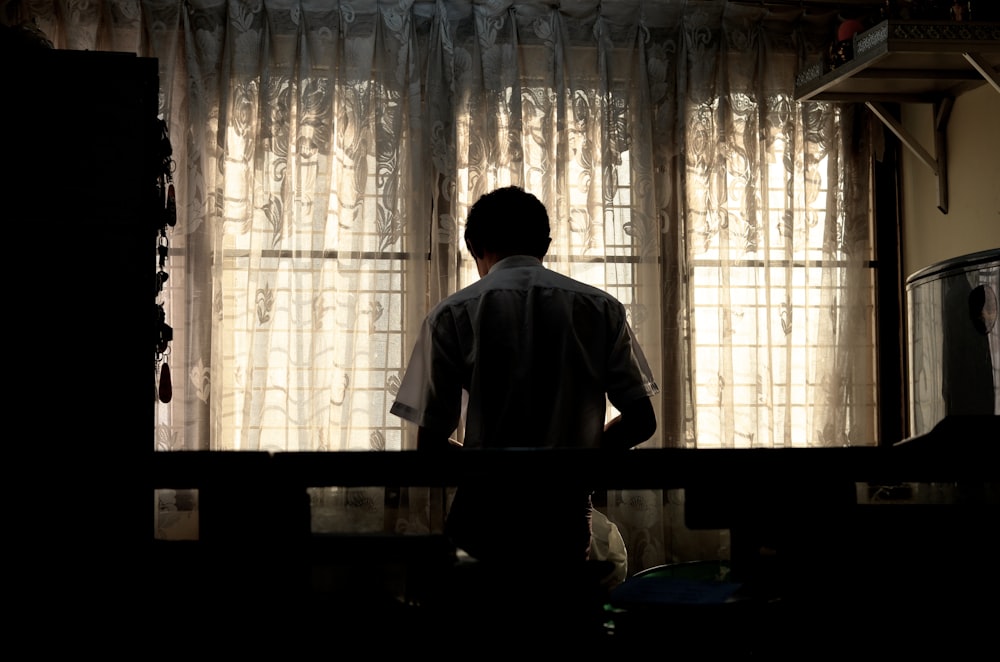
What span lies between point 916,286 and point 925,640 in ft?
5.59

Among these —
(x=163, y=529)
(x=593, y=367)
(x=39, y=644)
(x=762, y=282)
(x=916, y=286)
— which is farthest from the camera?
(x=762, y=282)

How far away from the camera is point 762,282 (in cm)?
353

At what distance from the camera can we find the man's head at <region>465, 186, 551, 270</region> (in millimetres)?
1998

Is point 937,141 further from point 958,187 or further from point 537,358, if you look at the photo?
point 537,358

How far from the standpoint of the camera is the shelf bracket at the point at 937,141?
334cm

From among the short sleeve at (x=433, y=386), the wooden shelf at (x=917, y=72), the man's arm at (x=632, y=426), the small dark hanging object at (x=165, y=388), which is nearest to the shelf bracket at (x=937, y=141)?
the wooden shelf at (x=917, y=72)

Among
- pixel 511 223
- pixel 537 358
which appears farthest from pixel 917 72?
pixel 537 358

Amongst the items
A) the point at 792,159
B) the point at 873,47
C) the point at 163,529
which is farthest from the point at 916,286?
the point at 163,529

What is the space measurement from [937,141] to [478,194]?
1.64m

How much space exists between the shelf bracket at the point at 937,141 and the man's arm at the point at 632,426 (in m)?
1.96

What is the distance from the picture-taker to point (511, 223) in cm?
200

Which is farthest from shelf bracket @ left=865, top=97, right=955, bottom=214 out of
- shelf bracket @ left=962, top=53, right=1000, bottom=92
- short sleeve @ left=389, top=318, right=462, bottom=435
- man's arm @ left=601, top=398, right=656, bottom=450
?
short sleeve @ left=389, top=318, right=462, bottom=435

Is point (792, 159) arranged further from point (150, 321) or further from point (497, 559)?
point (497, 559)

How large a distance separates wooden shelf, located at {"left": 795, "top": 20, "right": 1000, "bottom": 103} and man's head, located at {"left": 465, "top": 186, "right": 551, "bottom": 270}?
141 cm
